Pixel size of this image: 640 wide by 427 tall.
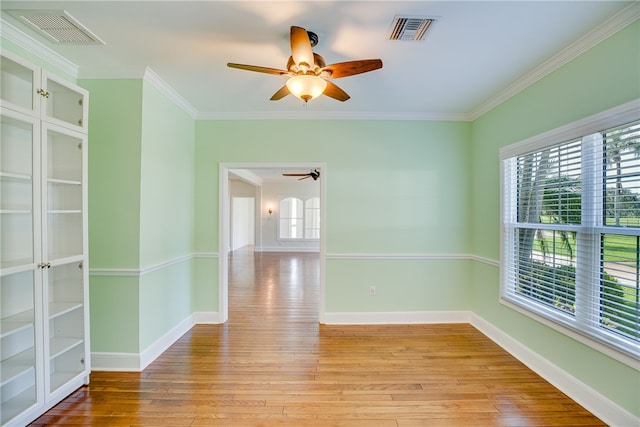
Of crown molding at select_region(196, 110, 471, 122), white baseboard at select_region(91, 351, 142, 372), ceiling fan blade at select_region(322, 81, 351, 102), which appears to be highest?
crown molding at select_region(196, 110, 471, 122)

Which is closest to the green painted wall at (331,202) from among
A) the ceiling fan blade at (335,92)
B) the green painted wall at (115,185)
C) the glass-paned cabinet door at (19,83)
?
the green painted wall at (115,185)

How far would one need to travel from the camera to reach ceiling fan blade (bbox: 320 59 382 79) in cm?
187

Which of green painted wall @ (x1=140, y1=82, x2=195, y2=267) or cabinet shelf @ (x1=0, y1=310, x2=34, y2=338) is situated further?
green painted wall @ (x1=140, y1=82, x2=195, y2=267)

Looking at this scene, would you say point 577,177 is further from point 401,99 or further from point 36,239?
point 36,239

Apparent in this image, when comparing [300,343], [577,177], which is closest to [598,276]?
[577,177]

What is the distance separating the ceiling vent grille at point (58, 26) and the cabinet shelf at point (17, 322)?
6.56 ft

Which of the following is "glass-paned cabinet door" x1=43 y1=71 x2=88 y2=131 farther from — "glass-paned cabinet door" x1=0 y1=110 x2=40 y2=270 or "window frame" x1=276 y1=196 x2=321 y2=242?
"window frame" x1=276 y1=196 x2=321 y2=242

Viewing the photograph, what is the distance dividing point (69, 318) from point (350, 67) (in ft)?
9.72

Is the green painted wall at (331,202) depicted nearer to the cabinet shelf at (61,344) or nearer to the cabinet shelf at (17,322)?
the cabinet shelf at (61,344)

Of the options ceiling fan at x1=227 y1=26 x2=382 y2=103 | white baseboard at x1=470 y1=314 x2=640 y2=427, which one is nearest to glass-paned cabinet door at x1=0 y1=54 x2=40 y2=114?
ceiling fan at x1=227 y1=26 x2=382 y2=103

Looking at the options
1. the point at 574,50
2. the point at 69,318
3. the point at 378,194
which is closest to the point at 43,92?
the point at 69,318

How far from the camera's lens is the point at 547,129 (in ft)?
8.16

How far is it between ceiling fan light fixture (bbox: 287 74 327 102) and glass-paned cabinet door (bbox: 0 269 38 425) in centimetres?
219

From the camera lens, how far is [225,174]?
145 inches
